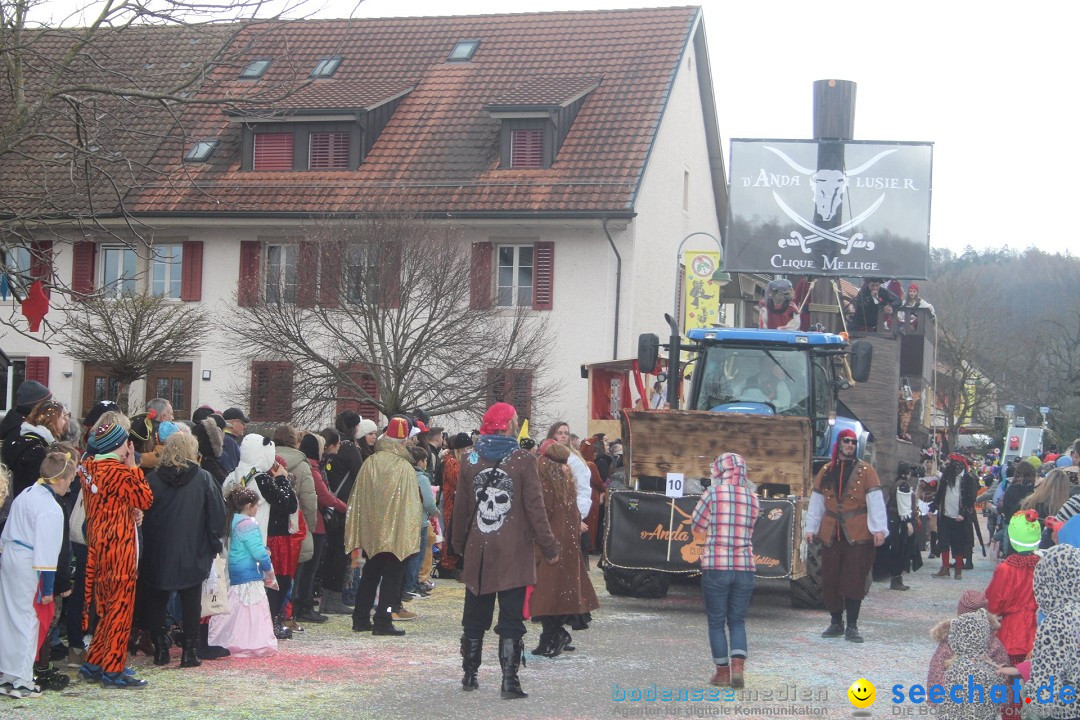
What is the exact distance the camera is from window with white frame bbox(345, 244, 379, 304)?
2673cm

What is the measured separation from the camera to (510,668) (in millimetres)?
9219

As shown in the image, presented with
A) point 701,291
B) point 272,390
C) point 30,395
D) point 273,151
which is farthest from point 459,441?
point 273,151

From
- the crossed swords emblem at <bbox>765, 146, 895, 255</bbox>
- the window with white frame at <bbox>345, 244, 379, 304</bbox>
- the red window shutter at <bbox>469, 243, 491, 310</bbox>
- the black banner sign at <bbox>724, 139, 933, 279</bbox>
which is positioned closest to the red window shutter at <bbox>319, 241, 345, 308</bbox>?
the window with white frame at <bbox>345, 244, 379, 304</bbox>

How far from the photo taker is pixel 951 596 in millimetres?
17562

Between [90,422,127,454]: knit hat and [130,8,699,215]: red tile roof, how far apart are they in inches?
746

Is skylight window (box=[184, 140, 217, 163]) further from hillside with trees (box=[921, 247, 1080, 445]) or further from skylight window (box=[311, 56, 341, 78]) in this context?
hillside with trees (box=[921, 247, 1080, 445])

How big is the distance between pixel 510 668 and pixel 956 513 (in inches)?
506

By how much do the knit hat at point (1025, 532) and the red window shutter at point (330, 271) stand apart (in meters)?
18.3

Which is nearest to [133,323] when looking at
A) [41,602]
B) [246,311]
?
[246,311]

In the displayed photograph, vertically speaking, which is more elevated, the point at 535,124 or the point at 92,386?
the point at 535,124

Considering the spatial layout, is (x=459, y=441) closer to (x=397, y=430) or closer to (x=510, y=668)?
(x=397, y=430)

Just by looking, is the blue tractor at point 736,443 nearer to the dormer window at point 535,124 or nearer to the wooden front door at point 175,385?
the dormer window at point 535,124

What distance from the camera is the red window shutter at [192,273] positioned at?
31516 mm

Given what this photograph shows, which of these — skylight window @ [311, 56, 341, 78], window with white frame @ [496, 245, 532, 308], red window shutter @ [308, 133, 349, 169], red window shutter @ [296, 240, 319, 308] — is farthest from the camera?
skylight window @ [311, 56, 341, 78]
